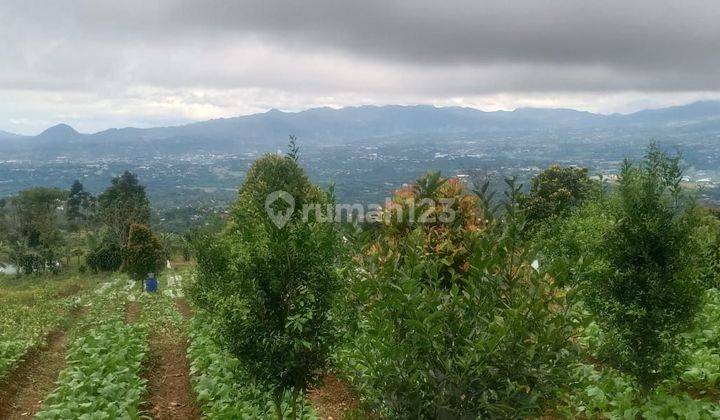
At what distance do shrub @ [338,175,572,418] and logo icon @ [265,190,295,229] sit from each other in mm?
3087

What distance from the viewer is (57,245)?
187 feet

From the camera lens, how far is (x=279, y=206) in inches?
299

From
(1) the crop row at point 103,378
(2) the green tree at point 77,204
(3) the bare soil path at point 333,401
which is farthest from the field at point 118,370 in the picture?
(2) the green tree at point 77,204

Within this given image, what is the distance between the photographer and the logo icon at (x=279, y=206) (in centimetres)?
733

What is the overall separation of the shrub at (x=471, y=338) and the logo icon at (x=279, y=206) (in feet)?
10.1

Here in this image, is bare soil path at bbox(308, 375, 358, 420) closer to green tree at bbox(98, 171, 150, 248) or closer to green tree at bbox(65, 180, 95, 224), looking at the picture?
green tree at bbox(98, 171, 150, 248)

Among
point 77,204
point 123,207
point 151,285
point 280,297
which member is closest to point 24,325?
point 151,285

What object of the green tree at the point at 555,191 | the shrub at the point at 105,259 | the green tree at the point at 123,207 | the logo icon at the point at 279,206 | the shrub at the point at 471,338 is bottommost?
the shrub at the point at 105,259

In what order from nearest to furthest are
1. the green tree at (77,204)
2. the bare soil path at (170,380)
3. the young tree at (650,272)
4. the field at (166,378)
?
the young tree at (650,272) < the field at (166,378) < the bare soil path at (170,380) < the green tree at (77,204)

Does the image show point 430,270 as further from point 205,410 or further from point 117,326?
point 117,326

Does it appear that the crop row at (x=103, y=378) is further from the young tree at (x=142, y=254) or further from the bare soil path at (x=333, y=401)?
the young tree at (x=142, y=254)

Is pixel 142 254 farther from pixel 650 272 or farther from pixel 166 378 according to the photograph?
pixel 650 272

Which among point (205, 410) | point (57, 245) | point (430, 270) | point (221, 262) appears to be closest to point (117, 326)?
point (221, 262)

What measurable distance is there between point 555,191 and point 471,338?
94.7 ft
